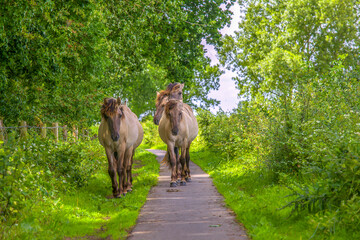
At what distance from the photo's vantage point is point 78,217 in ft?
26.3

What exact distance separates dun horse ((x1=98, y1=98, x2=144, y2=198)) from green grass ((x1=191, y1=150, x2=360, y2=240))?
2637 mm

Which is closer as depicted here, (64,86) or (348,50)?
(64,86)

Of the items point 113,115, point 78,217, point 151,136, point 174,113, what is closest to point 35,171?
point 78,217

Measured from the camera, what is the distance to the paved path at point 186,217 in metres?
6.55

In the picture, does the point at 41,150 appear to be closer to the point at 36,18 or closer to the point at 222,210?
the point at 36,18

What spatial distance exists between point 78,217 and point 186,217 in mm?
2042

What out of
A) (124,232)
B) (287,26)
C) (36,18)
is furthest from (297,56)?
(124,232)

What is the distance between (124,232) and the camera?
22.1ft

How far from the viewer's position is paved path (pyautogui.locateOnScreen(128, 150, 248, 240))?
258 inches

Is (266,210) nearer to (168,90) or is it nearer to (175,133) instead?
(175,133)

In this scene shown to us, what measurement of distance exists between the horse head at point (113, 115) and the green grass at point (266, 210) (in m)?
3.12

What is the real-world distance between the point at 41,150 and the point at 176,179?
452cm

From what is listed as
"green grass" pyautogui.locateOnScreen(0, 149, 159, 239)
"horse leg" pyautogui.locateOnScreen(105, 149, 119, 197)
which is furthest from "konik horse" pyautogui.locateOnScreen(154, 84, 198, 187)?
"green grass" pyautogui.locateOnScreen(0, 149, 159, 239)

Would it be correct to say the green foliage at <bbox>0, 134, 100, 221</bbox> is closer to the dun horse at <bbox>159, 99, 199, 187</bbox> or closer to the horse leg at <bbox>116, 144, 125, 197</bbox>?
the horse leg at <bbox>116, 144, 125, 197</bbox>
